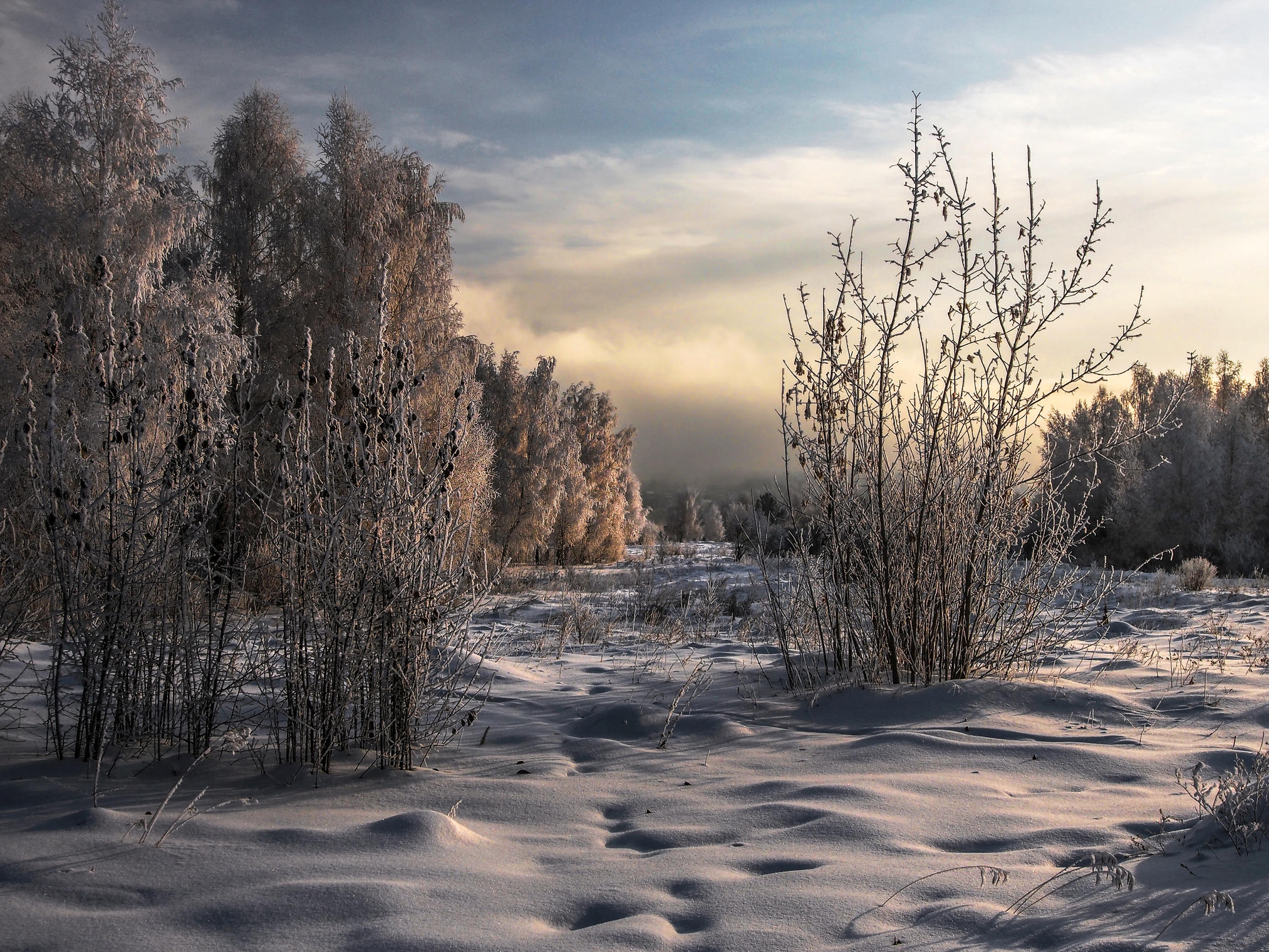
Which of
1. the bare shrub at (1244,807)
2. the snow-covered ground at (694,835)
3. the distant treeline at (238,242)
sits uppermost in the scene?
the distant treeline at (238,242)

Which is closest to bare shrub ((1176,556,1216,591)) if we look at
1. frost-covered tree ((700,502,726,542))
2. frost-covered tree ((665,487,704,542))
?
frost-covered tree ((665,487,704,542))

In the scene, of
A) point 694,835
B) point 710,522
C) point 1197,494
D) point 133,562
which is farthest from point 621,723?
point 710,522

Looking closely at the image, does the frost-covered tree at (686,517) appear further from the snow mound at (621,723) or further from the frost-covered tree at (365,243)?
the snow mound at (621,723)

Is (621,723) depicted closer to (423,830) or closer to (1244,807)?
(423,830)

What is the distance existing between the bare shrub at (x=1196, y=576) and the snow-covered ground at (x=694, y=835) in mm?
8853

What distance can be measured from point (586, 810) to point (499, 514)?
16683mm

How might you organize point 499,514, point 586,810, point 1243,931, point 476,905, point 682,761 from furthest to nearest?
1. point 499,514
2. point 682,761
3. point 586,810
4. point 476,905
5. point 1243,931

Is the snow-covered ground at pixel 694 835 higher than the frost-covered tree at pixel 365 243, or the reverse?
the frost-covered tree at pixel 365 243

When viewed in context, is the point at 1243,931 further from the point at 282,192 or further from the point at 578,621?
the point at 282,192

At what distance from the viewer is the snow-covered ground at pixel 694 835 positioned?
1694 mm

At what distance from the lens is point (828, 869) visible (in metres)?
1.99

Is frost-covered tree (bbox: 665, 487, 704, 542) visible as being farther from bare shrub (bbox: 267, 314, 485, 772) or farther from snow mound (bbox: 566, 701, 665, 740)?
bare shrub (bbox: 267, 314, 485, 772)

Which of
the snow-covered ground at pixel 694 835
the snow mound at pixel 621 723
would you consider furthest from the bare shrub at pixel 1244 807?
the snow mound at pixel 621 723

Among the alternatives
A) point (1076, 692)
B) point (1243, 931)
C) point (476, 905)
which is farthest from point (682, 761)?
point (1076, 692)
